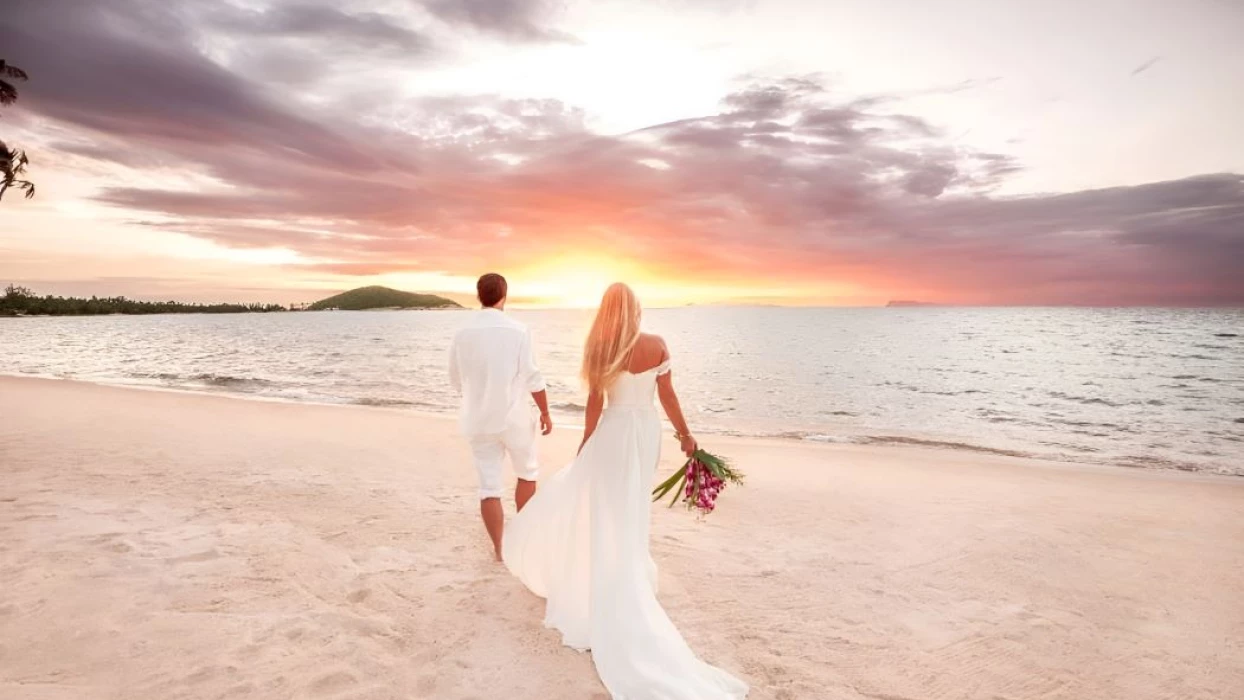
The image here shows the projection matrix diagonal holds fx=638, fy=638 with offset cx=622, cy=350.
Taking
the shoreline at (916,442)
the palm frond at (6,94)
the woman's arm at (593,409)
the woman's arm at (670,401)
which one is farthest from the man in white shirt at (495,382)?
the palm frond at (6,94)

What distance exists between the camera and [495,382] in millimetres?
5715

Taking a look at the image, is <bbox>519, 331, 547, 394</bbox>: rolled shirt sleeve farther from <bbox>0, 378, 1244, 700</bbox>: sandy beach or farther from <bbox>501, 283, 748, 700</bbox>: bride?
<bbox>0, 378, 1244, 700</bbox>: sandy beach

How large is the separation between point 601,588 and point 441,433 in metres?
10.6

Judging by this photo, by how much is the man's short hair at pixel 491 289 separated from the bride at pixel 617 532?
156 centimetres

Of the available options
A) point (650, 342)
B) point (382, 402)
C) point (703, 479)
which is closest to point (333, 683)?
point (650, 342)

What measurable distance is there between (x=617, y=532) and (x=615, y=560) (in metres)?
0.19

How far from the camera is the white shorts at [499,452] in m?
5.90

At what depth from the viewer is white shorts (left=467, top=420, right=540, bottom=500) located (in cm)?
590

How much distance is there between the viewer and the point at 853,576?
6340 mm

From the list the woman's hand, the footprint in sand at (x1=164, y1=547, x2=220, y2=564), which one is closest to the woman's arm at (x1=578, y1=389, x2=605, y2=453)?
the woman's hand

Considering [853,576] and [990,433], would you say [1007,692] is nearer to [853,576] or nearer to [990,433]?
[853,576]

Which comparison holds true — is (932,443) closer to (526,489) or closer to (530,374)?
(526,489)

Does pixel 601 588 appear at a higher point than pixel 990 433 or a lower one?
higher

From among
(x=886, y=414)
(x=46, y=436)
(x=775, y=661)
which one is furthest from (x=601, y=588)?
(x=886, y=414)
